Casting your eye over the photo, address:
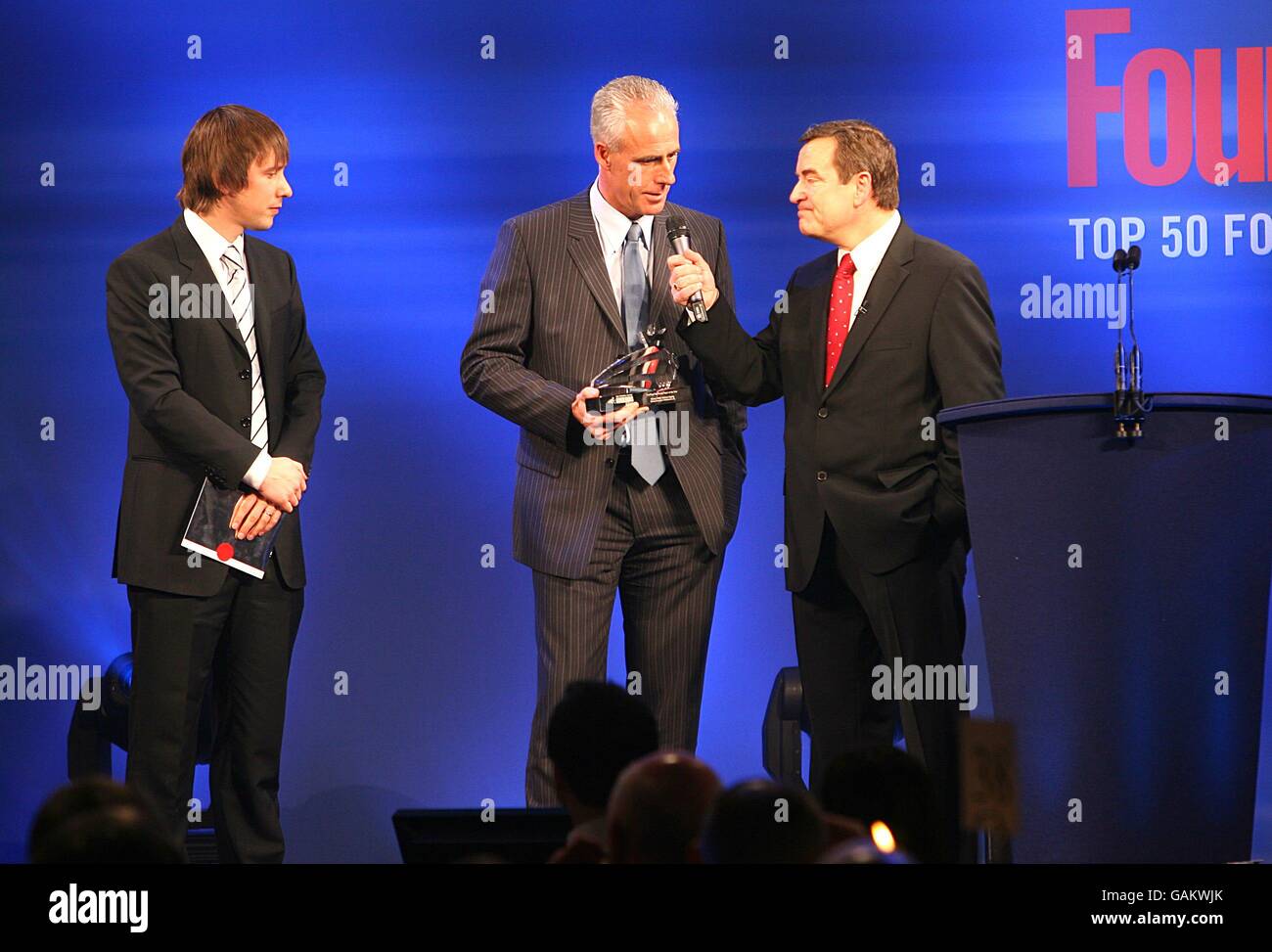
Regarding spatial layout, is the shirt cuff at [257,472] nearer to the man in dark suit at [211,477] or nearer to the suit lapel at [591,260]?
the man in dark suit at [211,477]

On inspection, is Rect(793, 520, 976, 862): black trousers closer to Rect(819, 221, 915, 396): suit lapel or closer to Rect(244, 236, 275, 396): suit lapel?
Rect(819, 221, 915, 396): suit lapel

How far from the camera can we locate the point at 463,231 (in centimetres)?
525

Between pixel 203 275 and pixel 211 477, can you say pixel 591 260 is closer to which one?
pixel 203 275

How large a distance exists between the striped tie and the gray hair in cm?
97

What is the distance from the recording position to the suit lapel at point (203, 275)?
13.5 feet

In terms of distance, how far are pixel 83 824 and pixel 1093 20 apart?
3.61 meters

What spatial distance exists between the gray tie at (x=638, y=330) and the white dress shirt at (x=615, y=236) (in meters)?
0.01

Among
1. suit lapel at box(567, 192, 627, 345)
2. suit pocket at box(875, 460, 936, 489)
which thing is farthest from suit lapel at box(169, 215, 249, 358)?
suit pocket at box(875, 460, 936, 489)

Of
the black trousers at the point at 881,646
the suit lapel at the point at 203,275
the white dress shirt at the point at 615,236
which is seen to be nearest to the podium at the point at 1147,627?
the black trousers at the point at 881,646

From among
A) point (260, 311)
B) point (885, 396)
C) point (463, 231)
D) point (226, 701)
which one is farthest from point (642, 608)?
point (463, 231)

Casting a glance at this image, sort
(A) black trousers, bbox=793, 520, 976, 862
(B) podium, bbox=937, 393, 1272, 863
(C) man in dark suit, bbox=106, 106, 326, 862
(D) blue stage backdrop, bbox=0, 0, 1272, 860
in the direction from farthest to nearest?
(D) blue stage backdrop, bbox=0, 0, 1272, 860, (C) man in dark suit, bbox=106, 106, 326, 862, (A) black trousers, bbox=793, 520, 976, 862, (B) podium, bbox=937, 393, 1272, 863

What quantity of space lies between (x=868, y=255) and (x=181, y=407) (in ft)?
5.63

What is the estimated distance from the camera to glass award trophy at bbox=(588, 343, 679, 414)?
13.4ft

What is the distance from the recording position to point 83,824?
104 inches
